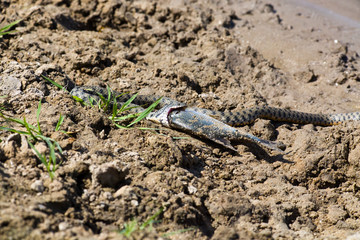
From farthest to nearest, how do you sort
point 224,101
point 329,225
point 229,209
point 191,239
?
1. point 224,101
2. point 329,225
3. point 229,209
4. point 191,239

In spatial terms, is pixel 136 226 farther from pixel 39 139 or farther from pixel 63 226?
pixel 39 139

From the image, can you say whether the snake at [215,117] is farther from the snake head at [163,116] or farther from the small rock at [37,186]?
the small rock at [37,186]

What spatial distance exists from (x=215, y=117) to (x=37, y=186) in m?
3.00

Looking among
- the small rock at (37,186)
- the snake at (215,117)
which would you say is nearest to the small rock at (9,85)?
the snake at (215,117)

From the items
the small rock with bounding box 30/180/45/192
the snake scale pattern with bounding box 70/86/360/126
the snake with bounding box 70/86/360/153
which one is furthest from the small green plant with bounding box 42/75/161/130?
the small rock with bounding box 30/180/45/192

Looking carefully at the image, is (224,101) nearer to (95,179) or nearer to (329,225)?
(329,225)

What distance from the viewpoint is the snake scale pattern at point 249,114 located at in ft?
18.2

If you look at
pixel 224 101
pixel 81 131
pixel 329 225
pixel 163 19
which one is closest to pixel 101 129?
pixel 81 131

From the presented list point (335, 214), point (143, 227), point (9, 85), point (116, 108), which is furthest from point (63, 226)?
point (335, 214)

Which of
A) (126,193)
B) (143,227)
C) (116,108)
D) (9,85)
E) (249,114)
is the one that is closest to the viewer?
(143,227)

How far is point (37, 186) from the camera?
3.23 metres

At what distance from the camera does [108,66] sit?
6.27m

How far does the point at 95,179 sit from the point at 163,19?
4.87m

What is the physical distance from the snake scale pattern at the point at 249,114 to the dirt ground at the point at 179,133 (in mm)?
157
